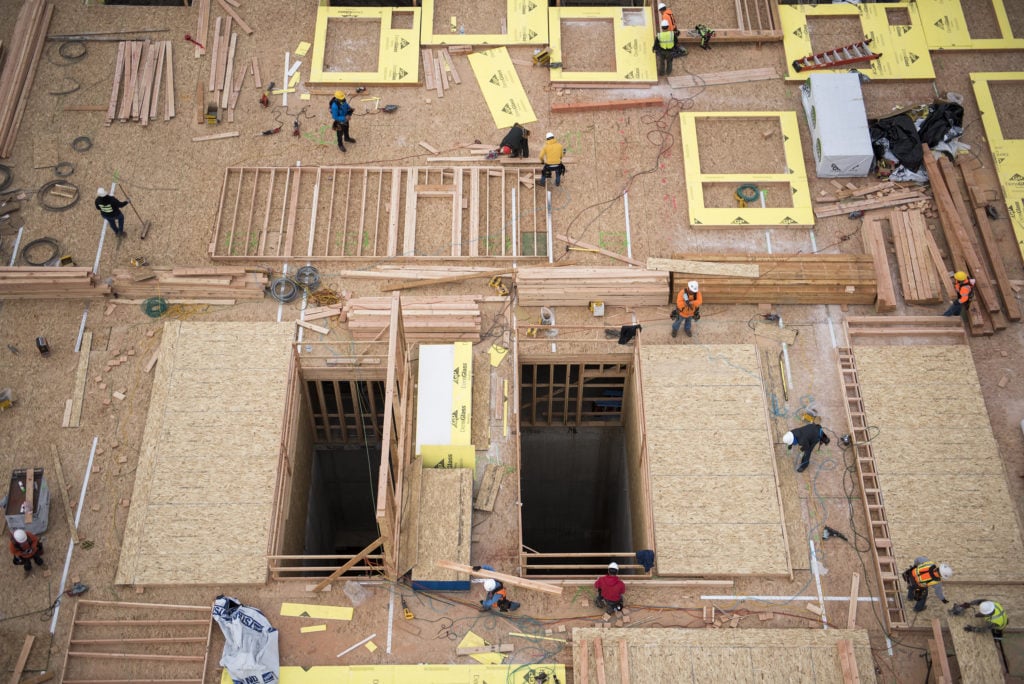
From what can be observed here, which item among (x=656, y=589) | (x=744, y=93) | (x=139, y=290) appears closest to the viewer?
(x=656, y=589)

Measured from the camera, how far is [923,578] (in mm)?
17266

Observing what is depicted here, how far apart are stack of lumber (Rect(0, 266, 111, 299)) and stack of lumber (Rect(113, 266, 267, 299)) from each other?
0.55 m

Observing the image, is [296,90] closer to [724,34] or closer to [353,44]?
[353,44]

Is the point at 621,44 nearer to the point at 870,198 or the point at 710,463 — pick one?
the point at 870,198

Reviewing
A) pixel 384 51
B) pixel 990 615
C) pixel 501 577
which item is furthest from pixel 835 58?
pixel 501 577

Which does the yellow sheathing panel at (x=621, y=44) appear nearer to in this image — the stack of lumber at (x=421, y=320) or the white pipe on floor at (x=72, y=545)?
the stack of lumber at (x=421, y=320)

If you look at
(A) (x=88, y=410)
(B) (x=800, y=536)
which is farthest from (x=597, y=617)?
(A) (x=88, y=410)

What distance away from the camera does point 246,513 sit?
19047 millimetres

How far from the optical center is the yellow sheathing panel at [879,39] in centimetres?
2625

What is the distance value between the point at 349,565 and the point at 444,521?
2.27 metres

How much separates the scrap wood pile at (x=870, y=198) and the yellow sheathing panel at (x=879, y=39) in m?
4.30

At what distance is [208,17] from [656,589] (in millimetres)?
22453

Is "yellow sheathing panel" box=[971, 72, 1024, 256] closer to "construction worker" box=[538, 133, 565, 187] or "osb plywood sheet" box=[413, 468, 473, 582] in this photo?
"construction worker" box=[538, 133, 565, 187]

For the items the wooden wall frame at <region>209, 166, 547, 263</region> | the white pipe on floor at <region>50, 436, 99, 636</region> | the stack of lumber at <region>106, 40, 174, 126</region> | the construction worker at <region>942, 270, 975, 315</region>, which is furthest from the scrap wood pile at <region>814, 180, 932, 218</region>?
the white pipe on floor at <region>50, 436, 99, 636</region>
